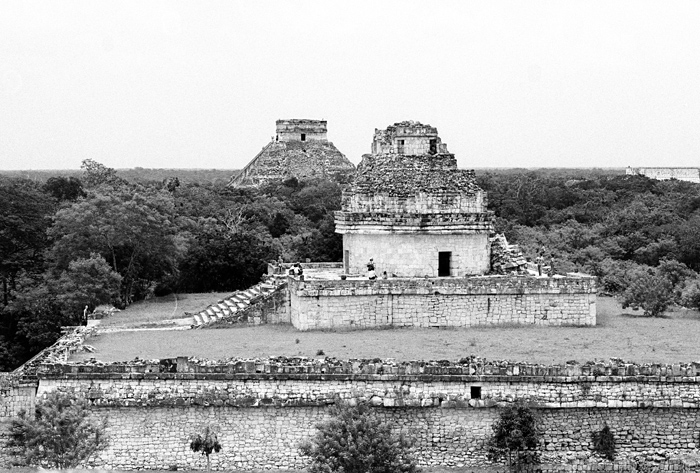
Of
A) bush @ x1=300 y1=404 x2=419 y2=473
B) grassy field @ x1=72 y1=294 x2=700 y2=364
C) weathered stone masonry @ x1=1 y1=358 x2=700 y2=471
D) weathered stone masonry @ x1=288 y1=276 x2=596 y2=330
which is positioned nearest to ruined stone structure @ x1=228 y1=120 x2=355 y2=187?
weathered stone masonry @ x1=288 y1=276 x2=596 y2=330

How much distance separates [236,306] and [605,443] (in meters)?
9.97

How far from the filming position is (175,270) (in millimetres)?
33844

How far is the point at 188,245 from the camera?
35844 millimetres

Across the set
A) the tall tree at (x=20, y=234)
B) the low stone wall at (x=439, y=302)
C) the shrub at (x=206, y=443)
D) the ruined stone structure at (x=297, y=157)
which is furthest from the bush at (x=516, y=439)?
the ruined stone structure at (x=297, y=157)

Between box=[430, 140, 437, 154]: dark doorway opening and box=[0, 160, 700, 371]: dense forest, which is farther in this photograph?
box=[0, 160, 700, 371]: dense forest

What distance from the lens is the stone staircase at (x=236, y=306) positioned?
961 inches

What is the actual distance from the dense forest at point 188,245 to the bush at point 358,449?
37.2ft

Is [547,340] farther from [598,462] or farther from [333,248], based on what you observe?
[333,248]

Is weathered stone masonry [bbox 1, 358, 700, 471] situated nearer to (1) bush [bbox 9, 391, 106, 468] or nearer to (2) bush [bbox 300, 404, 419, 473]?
(1) bush [bbox 9, 391, 106, 468]

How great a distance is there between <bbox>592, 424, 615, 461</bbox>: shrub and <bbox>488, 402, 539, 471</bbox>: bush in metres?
1.00

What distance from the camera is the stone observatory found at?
24578mm

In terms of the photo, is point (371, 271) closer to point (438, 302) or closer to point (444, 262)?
point (438, 302)

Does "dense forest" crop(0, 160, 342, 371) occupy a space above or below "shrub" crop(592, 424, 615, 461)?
above

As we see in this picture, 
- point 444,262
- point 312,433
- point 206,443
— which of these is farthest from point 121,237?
point 206,443
